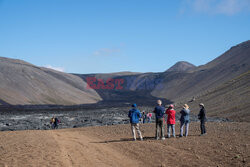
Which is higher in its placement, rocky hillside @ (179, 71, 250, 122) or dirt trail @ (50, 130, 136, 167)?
rocky hillside @ (179, 71, 250, 122)


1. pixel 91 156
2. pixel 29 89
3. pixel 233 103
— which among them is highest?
pixel 29 89

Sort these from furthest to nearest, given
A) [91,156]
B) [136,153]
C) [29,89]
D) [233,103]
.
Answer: [29,89] < [233,103] < [136,153] < [91,156]

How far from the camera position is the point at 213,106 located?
1879 inches

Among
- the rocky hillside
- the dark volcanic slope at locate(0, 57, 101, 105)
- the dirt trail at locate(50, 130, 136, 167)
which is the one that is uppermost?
the dark volcanic slope at locate(0, 57, 101, 105)

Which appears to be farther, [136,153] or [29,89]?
[29,89]

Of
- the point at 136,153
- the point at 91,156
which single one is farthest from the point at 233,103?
the point at 91,156

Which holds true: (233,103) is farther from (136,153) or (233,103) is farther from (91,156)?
(91,156)

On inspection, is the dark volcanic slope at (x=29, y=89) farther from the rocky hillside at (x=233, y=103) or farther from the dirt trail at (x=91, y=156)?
the dirt trail at (x=91, y=156)

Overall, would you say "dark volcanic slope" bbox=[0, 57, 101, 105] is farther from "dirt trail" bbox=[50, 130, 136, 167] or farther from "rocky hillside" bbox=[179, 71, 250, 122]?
"dirt trail" bbox=[50, 130, 136, 167]

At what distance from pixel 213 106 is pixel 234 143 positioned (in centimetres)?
3564

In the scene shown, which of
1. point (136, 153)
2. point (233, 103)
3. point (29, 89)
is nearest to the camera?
point (136, 153)

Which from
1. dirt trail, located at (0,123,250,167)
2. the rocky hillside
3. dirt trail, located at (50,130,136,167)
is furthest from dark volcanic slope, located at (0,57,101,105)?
dirt trail, located at (50,130,136,167)

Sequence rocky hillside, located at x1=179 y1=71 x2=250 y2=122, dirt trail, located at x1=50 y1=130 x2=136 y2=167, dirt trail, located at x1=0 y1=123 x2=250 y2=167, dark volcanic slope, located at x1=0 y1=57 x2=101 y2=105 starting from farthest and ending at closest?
dark volcanic slope, located at x1=0 y1=57 x2=101 y2=105 → rocky hillside, located at x1=179 y1=71 x2=250 y2=122 → dirt trail, located at x1=50 y1=130 x2=136 y2=167 → dirt trail, located at x1=0 y1=123 x2=250 y2=167

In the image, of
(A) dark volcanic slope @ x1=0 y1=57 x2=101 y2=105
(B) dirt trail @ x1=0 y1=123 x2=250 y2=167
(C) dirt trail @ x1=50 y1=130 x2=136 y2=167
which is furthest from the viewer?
(A) dark volcanic slope @ x1=0 y1=57 x2=101 y2=105
